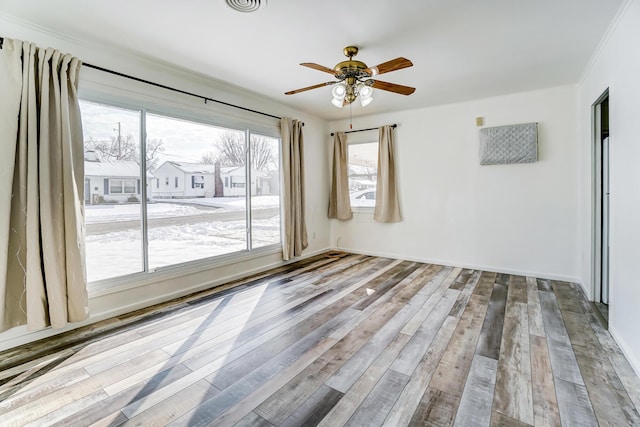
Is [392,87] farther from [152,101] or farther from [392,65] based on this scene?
[152,101]

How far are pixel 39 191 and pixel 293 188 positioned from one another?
301 centimetres

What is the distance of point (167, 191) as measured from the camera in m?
3.33

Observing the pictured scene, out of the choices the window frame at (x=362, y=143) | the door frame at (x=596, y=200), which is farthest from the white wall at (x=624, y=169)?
the window frame at (x=362, y=143)

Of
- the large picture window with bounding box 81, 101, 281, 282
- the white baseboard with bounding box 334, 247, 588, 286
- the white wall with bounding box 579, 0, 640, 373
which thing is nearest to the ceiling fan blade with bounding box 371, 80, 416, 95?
the white wall with bounding box 579, 0, 640, 373

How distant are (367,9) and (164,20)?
156 cm

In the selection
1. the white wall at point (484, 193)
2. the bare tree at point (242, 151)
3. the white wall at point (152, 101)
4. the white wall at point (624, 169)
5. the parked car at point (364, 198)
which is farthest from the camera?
the parked car at point (364, 198)

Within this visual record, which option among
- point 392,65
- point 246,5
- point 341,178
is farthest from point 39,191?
point 341,178

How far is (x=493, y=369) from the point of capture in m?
1.98

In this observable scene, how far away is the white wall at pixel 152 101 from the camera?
2.40 m

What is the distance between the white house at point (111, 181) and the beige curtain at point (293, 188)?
2072 mm

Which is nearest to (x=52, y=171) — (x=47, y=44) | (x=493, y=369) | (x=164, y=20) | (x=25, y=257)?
(x=25, y=257)

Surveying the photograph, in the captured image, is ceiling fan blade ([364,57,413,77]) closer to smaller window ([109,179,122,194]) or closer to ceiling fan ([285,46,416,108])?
ceiling fan ([285,46,416,108])

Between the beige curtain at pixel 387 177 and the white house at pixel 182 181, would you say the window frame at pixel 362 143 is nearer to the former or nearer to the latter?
the beige curtain at pixel 387 177

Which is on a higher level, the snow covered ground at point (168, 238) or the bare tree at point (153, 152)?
the bare tree at point (153, 152)
